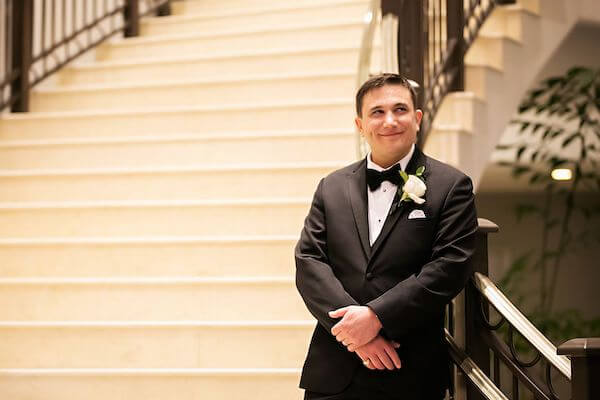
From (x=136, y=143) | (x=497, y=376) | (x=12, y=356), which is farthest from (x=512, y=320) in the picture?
(x=136, y=143)

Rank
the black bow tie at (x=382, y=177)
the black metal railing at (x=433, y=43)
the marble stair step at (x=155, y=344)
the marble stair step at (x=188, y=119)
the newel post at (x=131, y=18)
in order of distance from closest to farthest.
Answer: the black bow tie at (x=382, y=177), the marble stair step at (x=155, y=344), the black metal railing at (x=433, y=43), the marble stair step at (x=188, y=119), the newel post at (x=131, y=18)

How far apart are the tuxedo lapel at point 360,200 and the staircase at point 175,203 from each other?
145 centimetres

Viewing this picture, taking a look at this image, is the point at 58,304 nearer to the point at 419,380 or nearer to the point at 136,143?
the point at 136,143

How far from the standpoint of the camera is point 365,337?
2664 millimetres

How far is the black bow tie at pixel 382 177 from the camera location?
2.88 meters

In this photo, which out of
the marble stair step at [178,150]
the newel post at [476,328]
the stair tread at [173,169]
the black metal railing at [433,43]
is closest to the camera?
the newel post at [476,328]

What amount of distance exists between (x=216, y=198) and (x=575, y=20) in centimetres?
288

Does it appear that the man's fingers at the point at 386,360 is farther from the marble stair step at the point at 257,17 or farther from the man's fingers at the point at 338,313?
the marble stair step at the point at 257,17

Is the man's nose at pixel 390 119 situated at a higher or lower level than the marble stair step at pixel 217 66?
lower

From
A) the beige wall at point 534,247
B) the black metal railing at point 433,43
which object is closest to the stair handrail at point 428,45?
the black metal railing at point 433,43

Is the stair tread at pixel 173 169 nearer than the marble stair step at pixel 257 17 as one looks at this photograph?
Yes

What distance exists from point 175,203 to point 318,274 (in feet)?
8.23

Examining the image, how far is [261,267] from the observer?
15.9 feet

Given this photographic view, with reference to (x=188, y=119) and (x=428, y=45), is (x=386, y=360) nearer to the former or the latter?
(x=428, y=45)
